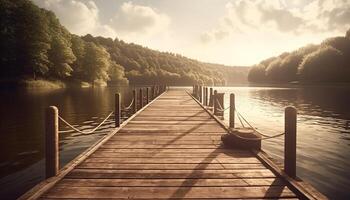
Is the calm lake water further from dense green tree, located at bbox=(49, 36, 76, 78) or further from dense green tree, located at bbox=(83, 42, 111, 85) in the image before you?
dense green tree, located at bbox=(83, 42, 111, 85)

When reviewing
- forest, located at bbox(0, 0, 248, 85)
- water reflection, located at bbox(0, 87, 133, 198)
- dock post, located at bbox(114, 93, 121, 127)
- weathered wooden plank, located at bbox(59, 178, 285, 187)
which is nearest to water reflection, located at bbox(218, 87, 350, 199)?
weathered wooden plank, located at bbox(59, 178, 285, 187)

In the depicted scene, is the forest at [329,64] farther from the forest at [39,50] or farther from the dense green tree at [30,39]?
the dense green tree at [30,39]

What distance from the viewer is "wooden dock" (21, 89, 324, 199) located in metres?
4.82

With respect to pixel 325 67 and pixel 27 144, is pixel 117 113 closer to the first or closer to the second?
pixel 27 144

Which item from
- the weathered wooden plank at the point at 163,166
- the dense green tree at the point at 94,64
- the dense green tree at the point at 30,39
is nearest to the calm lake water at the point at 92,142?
the weathered wooden plank at the point at 163,166

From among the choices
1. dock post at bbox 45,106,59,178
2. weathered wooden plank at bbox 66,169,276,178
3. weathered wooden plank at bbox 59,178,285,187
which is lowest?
weathered wooden plank at bbox 59,178,285,187

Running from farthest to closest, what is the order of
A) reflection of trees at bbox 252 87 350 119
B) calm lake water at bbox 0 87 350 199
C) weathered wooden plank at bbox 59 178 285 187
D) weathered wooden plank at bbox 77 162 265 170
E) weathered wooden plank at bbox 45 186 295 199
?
reflection of trees at bbox 252 87 350 119 < calm lake water at bbox 0 87 350 199 < weathered wooden plank at bbox 77 162 265 170 < weathered wooden plank at bbox 59 178 285 187 < weathered wooden plank at bbox 45 186 295 199

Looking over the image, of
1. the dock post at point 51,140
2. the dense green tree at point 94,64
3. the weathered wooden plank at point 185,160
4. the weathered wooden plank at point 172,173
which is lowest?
the weathered wooden plank at point 172,173

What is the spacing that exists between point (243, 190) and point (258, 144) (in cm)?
272

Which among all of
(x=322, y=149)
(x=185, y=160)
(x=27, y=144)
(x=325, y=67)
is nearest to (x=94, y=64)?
(x=27, y=144)

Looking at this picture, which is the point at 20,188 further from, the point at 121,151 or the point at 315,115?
the point at 315,115

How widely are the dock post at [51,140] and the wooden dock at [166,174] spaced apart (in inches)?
7.9

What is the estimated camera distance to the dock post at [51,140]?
5492mm

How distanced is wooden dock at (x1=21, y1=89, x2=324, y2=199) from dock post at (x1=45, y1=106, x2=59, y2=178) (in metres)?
0.20
